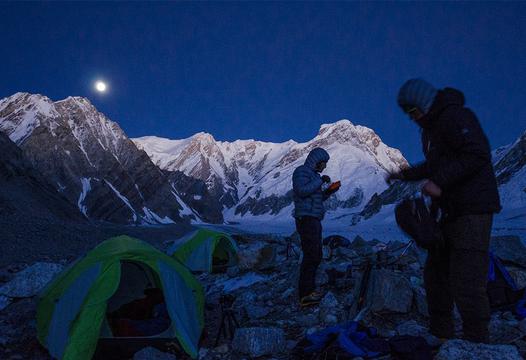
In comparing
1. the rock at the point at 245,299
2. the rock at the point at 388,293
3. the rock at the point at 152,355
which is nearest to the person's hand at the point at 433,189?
the rock at the point at 388,293

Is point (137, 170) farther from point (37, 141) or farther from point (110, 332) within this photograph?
point (110, 332)

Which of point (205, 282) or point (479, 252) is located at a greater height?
point (479, 252)

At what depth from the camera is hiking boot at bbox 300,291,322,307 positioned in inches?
259

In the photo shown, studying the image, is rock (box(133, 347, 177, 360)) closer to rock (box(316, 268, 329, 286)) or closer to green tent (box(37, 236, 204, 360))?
green tent (box(37, 236, 204, 360))

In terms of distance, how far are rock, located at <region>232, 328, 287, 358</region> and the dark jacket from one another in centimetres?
250

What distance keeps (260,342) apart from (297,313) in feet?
5.61

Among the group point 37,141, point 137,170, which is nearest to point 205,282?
point 37,141

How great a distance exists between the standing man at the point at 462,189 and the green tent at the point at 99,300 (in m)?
3.26

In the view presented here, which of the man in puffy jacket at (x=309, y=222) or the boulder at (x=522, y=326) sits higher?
the man in puffy jacket at (x=309, y=222)

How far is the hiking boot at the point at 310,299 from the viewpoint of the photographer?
21.5 feet

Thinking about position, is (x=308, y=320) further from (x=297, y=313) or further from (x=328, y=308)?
(x=297, y=313)

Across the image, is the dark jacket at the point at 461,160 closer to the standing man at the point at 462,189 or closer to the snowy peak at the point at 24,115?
the standing man at the point at 462,189

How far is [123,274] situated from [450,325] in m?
5.72

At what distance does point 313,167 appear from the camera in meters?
6.94
